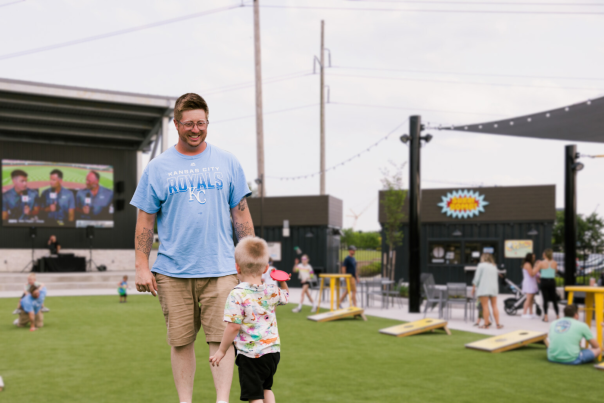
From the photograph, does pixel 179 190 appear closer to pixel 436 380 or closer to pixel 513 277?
pixel 436 380

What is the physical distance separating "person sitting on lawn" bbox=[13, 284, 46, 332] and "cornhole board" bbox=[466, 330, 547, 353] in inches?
295

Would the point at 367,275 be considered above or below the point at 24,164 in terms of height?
below

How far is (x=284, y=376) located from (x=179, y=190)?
395 centimetres

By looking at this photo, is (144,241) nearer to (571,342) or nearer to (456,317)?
(571,342)

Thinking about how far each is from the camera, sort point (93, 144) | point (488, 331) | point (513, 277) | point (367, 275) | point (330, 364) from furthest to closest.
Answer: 1. point (367, 275)
2. point (93, 144)
3. point (513, 277)
4. point (488, 331)
5. point (330, 364)

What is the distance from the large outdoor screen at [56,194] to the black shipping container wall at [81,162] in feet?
0.92

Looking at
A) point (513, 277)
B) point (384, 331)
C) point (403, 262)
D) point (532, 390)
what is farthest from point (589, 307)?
point (403, 262)

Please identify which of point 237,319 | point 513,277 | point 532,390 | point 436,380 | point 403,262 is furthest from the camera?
point 403,262

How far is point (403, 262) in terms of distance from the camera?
79.0 feet

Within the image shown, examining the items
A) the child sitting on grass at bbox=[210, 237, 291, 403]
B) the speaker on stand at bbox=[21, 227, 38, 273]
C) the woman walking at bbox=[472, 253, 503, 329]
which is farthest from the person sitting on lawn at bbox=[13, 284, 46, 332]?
the speaker on stand at bbox=[21, 227, 38, 273]

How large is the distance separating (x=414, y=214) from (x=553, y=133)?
473 centimetres

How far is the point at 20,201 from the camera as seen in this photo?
25312mm

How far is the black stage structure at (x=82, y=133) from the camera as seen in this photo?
21.7m

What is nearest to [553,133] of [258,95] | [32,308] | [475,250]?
[32,308]
